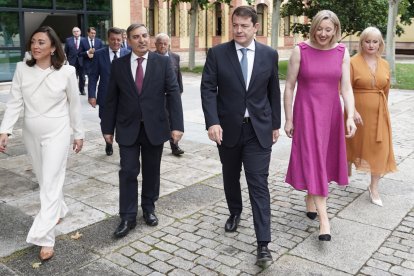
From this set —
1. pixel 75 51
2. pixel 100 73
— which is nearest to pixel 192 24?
pixel 75 51

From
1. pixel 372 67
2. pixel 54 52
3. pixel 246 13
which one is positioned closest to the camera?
pixel 246 13

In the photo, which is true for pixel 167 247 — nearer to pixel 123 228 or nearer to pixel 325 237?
pixel 123 228

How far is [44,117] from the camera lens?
4023 millimetres

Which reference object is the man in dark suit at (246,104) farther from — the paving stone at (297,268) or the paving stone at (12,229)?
the paving stone at (12,229)

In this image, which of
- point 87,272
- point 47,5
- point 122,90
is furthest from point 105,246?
point 47,5

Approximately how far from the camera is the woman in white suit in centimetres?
395

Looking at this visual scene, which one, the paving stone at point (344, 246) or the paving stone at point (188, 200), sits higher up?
the paving stone at point (188, 200)

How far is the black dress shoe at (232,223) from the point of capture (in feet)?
14.8

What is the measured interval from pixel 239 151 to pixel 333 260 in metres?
1.17

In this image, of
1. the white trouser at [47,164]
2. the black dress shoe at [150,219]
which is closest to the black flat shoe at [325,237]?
the black dress shoe at [150,219]

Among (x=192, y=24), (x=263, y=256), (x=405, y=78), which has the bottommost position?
(x=263, y=256)

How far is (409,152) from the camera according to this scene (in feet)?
25.3

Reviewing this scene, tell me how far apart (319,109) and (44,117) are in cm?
236

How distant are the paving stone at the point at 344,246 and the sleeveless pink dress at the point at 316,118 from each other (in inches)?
17.7
